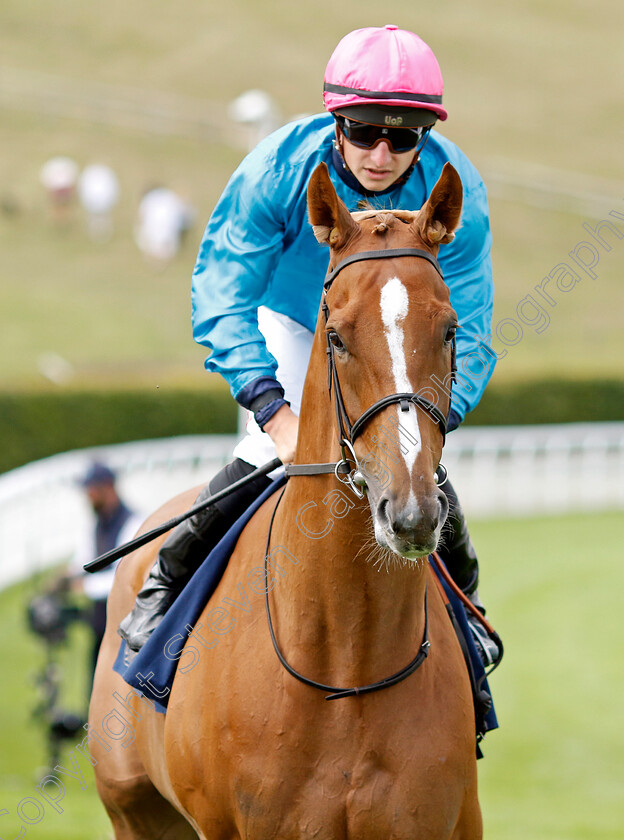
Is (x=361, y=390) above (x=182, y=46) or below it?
below

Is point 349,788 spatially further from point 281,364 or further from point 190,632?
point 281,364

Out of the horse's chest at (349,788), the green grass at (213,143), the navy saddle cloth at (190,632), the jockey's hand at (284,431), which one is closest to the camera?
the horse's chest at (349,788)

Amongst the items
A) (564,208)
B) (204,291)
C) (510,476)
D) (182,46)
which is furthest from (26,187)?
(204,291)

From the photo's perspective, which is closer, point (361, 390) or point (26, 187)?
point (361, 390)

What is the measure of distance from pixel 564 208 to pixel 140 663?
122 ft

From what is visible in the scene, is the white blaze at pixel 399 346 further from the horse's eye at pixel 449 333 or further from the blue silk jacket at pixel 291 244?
the blue silk jacket at pixel 291 244

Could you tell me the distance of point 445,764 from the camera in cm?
286

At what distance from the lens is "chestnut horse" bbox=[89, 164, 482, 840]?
8.11 feet

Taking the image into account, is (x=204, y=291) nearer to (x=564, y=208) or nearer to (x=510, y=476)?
(x=510, y=476)

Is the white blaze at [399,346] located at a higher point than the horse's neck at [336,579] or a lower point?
higher

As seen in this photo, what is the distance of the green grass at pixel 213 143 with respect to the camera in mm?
30812

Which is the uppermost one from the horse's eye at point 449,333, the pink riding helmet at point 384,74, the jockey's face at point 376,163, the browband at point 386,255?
the pink riding helmet at point 384,74

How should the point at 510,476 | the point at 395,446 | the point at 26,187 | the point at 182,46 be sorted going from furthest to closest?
the point at 182,46, the point at 26,187, the point at 510,476, the point at 395,446

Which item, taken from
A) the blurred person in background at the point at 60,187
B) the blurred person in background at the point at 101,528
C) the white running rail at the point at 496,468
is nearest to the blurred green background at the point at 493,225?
the blurred person in background at the point at 60,187
